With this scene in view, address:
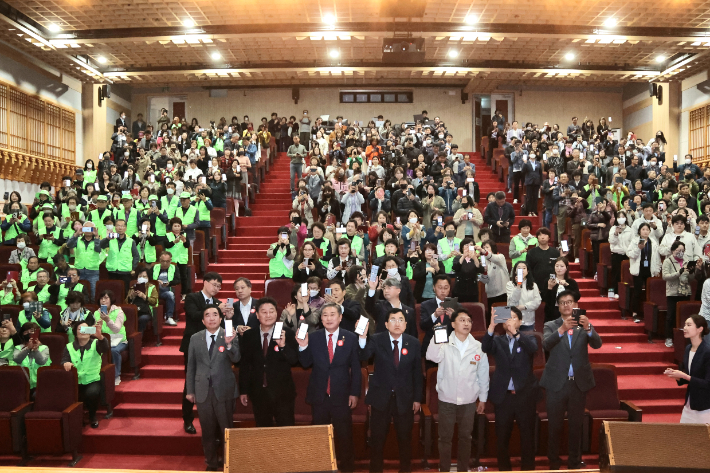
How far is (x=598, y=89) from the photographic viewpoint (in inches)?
799

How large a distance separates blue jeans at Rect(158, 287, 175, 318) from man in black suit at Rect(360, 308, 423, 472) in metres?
3.87

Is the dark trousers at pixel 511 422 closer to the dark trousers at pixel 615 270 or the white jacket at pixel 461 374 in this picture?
the white jacket at pixel 461 374

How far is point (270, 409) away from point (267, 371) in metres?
0.32

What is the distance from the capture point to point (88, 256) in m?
8.12

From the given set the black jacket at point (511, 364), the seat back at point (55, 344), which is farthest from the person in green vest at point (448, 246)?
the seat back at point (55, 344)

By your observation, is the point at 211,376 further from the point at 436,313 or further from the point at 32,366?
the point at 32,366

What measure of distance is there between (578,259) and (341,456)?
6195mm

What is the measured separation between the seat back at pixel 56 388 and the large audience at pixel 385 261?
0.18 m

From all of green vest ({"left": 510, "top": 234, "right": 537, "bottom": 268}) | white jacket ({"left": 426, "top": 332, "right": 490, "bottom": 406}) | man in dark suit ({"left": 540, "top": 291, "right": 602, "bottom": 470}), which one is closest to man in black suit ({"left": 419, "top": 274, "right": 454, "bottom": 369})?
white jacket ({"left": 426, "top": 332, "right": 490, "bottom": 406})

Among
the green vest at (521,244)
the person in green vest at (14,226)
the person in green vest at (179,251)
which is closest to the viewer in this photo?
the green vest at (521,244)

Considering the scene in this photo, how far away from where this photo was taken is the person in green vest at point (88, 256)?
320 inches

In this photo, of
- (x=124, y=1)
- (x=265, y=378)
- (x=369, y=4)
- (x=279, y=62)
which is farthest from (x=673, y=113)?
(x=265, y=378)

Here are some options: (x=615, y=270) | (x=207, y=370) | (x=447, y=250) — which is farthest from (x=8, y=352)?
(x=615, y=270)

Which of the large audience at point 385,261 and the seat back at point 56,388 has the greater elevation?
the large audience at point 385,261
